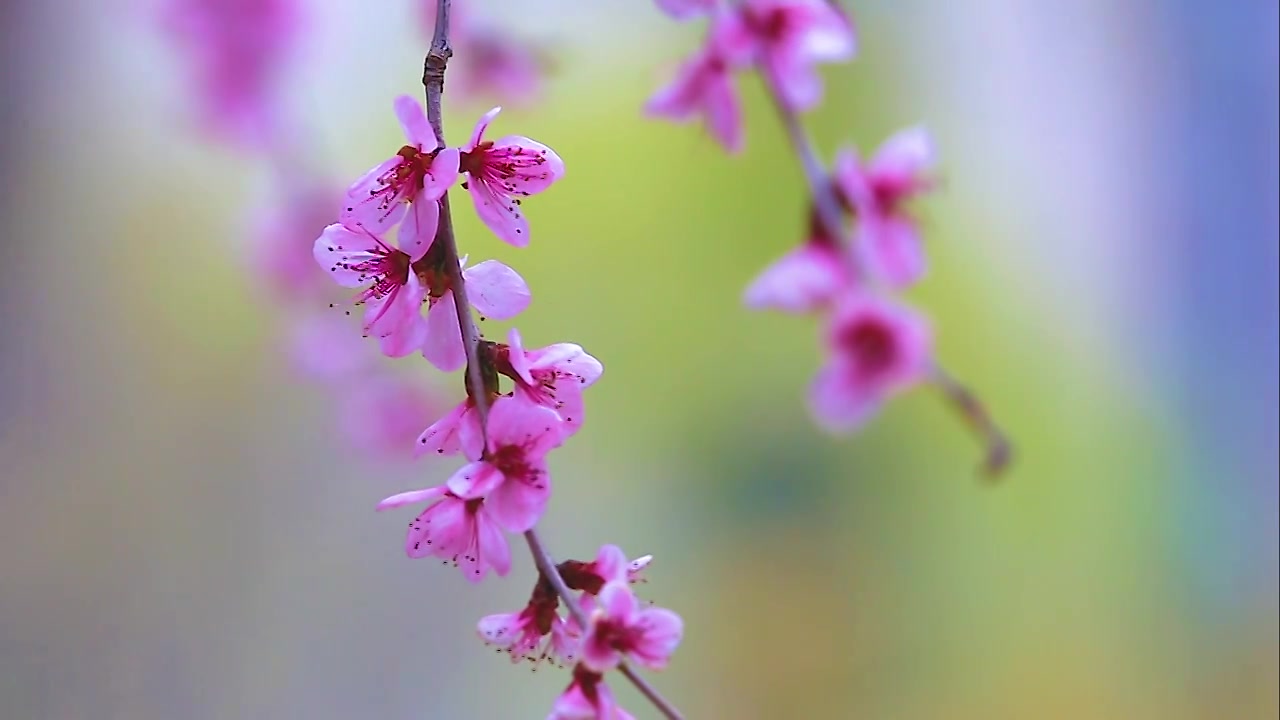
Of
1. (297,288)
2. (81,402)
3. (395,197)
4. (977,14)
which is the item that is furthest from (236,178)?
(977,14)

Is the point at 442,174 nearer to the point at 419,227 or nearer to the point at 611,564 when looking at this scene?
the point at 419,227

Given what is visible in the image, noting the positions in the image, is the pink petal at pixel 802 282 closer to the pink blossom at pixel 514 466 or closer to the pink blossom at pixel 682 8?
the pink blossom at pixel 682 8

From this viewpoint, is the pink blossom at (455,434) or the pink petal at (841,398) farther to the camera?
the pink petal at (841,398)

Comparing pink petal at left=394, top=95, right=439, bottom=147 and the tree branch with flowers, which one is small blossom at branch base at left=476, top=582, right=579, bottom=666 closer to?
the tree branch with flowers

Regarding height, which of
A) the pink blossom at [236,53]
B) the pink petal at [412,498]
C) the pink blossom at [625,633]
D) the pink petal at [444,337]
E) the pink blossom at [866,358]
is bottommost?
the pink blossom at [625,633]

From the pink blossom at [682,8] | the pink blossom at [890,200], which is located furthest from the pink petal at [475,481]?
the pink blossom at [890,200]

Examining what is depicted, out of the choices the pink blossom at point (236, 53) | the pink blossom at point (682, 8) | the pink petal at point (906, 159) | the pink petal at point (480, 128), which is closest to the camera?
the pink petal at point (480, 128)
